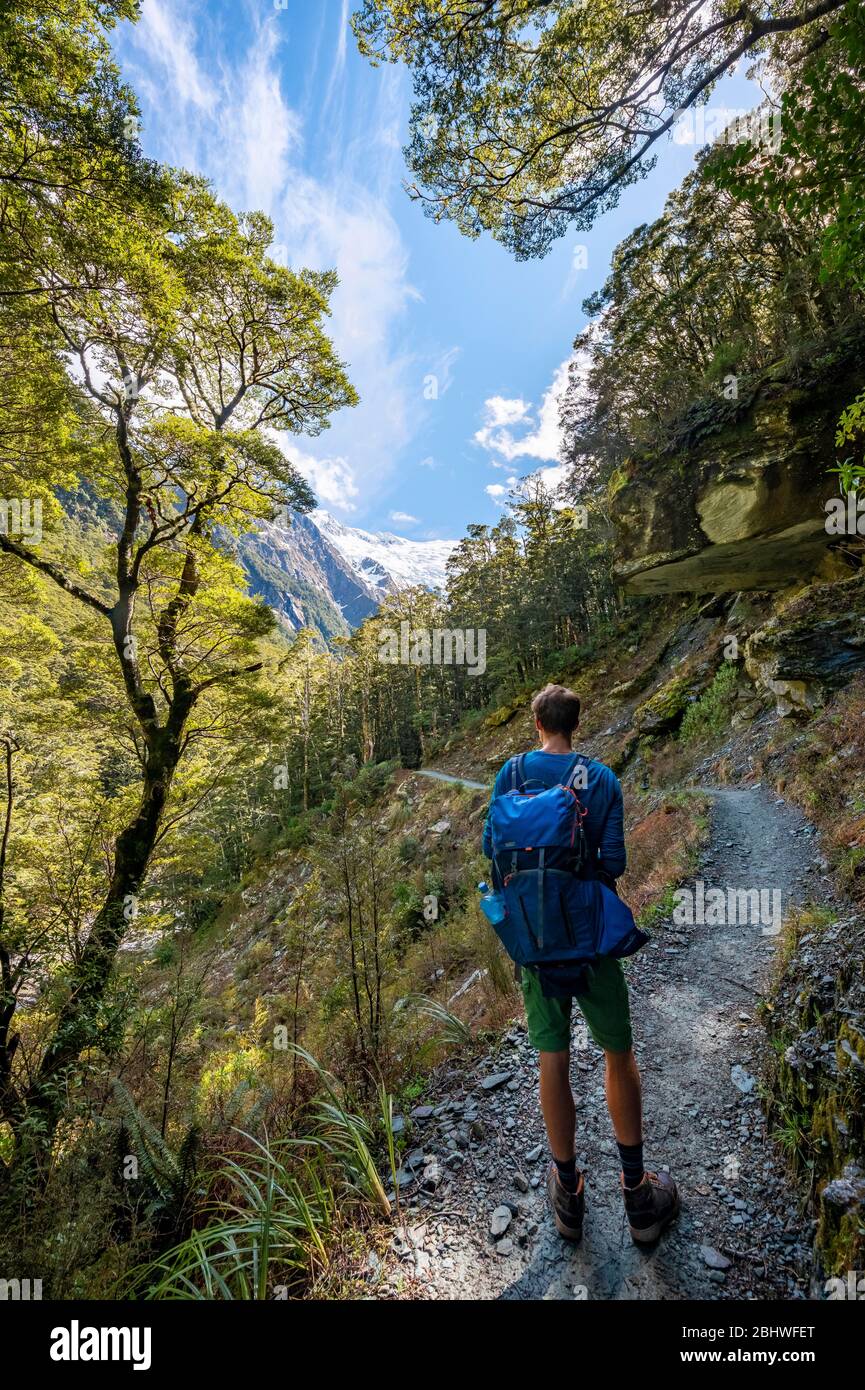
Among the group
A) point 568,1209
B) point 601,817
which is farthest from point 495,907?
point 568,1209

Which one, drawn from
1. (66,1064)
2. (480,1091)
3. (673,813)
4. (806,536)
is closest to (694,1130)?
(480,1091)

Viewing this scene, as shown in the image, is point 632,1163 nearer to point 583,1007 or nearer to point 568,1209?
point 568,1209

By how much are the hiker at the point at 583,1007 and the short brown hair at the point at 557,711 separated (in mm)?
207

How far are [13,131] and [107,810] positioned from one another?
738cm

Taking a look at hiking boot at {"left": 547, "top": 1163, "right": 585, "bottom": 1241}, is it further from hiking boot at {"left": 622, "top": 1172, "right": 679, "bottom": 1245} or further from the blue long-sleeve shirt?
the blue long-sleeve shirt

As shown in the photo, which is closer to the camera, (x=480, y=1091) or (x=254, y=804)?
(x=480, y=1091)

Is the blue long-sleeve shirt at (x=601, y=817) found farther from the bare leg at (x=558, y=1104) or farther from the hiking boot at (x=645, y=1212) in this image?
the hiking boot at (x=645, y=1212)

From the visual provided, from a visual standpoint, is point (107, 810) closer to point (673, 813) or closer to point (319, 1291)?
point (319, 1291)

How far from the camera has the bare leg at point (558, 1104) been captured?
6.50ft

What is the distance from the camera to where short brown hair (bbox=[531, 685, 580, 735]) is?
2.23 metres

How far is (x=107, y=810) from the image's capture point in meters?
7.38

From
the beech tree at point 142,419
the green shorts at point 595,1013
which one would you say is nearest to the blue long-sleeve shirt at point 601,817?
the green shorts at point 595,1013

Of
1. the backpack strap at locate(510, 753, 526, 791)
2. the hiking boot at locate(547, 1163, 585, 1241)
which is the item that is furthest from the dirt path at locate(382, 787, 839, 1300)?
the backpack strap at locate(510, 753, 526, 791)
